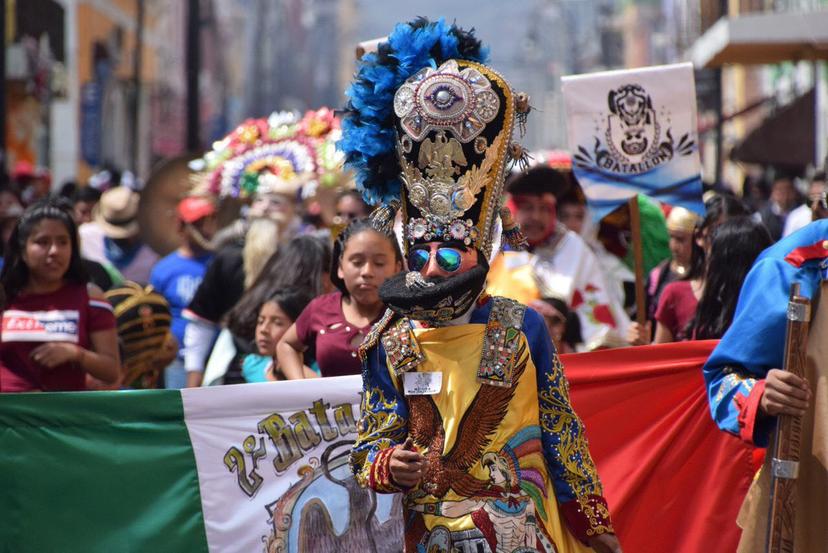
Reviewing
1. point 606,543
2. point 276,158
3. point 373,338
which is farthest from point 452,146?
point 276,158

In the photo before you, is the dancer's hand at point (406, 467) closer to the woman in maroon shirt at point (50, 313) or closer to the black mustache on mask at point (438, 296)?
the black mustache on mask at point (438, 296)

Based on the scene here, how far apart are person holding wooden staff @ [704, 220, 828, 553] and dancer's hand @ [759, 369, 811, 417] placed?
0.14 feet

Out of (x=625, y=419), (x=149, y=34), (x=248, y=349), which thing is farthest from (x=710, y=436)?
(x=149, y=34)

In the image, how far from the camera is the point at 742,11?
108 feet

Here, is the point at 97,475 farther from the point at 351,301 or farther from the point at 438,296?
the point at 438,296

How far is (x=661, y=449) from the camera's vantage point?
608 cm

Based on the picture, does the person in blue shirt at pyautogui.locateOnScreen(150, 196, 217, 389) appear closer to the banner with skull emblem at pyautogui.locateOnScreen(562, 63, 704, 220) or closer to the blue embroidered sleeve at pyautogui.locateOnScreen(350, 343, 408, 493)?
the banner with skull emblem at pyautogui.locateOnScreen(562, 63, 704, 220)

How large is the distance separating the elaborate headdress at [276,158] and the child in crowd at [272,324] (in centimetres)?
368

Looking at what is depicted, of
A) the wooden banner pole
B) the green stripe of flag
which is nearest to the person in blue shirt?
the wooden banner pole

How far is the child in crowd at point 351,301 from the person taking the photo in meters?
6.39

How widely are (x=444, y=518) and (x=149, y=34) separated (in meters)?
46.9

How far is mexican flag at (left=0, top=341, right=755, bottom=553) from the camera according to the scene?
232 inches

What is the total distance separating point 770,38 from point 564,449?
1254 centimetres

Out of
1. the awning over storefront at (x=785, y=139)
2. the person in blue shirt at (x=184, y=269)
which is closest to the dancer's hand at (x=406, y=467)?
the person in blue shirt at (x=184, y=269)
